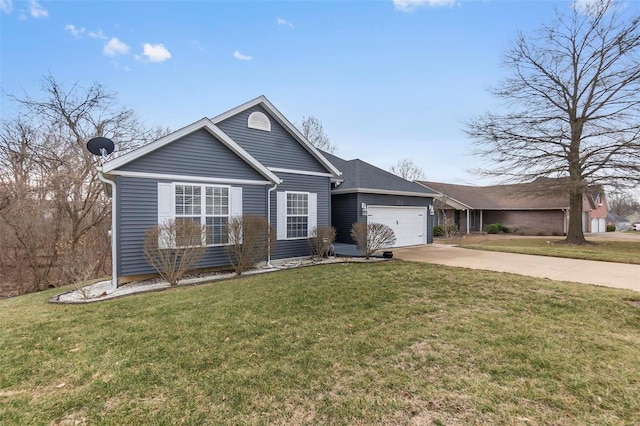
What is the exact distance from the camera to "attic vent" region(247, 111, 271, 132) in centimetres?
1137

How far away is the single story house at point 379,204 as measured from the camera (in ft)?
45.2

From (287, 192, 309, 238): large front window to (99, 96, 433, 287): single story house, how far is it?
0.12 ft

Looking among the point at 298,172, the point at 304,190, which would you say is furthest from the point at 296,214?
the point at 298,172

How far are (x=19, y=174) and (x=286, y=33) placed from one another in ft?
45.7

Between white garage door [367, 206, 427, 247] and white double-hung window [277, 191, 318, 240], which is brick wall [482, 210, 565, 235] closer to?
→ white garage door [367, 206, 427, 247]

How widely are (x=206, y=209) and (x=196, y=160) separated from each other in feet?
4.68

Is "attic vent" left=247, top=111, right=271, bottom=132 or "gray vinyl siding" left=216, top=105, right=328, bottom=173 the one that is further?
"attic vent" left=247, top=111, right=271, bottom=132

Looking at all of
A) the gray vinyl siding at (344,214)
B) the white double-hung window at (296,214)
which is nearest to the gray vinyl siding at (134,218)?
the white double-hung window at (296,214)

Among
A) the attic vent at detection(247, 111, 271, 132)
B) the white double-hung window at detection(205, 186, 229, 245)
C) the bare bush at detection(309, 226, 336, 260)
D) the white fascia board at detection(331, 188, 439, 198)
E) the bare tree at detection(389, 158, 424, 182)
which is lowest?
the bare bush at detection(309, 226, 336, 260)

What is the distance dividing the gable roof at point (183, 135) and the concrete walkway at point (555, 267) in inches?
256

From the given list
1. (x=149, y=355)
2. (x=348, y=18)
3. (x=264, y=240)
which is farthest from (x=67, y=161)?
(x=149, y=355)

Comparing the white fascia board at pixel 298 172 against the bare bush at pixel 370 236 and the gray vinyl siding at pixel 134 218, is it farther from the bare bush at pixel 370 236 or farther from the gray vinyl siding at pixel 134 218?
the gray vinyl siding at pixel 134 218

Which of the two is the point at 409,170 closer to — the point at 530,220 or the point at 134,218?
the point at 530,220

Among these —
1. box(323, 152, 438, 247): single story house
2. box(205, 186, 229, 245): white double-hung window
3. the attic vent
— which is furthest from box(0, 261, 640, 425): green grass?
box(323, 152, 438, 247): single story house
